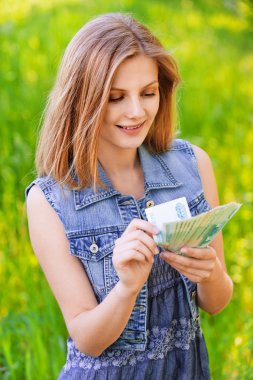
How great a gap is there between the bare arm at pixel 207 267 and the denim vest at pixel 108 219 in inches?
1.8

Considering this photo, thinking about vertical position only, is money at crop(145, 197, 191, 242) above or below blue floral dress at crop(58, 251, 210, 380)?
above

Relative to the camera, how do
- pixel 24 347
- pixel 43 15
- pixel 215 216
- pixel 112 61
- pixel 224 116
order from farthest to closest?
1. pixel 43 15
2. pixel 224 116
3. pixel 24 347
4. pixel 112 61
5. pixel 215 216

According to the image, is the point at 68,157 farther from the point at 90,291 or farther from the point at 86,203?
the point at 90,291

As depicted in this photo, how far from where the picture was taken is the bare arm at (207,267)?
1714 mm

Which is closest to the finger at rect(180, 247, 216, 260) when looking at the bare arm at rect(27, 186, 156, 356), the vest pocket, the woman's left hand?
the woman's left hand

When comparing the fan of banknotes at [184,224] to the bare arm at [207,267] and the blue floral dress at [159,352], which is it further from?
the blue floral dress at [159,352]

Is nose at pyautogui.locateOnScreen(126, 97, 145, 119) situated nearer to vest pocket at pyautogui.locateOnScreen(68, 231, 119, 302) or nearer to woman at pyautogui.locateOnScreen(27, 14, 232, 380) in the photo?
woman at pyautogui.locateOnScreen(27, 14, 232, 380)

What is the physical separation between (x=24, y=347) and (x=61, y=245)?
0.94m

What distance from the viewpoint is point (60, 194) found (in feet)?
6.33

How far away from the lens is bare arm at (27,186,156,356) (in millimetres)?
1761

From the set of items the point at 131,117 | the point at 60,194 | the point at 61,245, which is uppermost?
the point at 131,117

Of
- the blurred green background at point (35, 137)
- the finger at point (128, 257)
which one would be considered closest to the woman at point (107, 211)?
the finger at point (128, 257)

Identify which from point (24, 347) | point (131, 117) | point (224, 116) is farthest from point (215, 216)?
point (224, 116)

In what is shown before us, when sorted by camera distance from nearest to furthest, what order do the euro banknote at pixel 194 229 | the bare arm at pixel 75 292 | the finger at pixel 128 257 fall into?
the euro banknote at pixel 194 229
the finger at pixel 128 257
the bare arm at pixel 75 292
